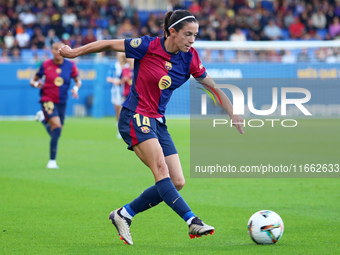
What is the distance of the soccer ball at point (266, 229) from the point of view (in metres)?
6.51

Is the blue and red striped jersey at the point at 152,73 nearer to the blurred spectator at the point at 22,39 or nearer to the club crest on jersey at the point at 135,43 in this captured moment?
the club crest on jersey at the point at 135,43

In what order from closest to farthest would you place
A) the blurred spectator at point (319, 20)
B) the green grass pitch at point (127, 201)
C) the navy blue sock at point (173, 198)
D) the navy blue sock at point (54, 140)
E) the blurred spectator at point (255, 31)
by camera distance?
the navy blue sock at point (173, 198)
the green grass pitch at point (127, 201)
the navy blue sock at point (54, 140)
the blurred spectator at point (255, 31)
the blurred spectator at point (319, 20)

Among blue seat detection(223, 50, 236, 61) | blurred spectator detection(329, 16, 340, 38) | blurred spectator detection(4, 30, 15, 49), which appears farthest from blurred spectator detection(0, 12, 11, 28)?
blurred spectator detection(329, 16, 340, 38)

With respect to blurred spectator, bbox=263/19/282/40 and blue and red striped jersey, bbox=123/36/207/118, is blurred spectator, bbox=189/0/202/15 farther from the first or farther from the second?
blue and red striped jersey, bbox=123/36/207/118

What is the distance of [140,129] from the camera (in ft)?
21.3

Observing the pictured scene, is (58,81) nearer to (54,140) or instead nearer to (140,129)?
(54,140)

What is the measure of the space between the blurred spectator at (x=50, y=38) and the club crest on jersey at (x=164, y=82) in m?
22.6

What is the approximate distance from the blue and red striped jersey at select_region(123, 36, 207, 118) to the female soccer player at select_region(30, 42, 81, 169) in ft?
23.7

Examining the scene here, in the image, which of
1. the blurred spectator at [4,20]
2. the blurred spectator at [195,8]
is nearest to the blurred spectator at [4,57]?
the blurred spectator at [4,20]

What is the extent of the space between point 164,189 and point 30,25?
25413mm

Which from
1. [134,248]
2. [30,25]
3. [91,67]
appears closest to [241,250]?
[134,248]

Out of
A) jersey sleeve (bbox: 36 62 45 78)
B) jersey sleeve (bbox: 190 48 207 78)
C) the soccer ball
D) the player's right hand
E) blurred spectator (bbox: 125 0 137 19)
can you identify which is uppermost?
blurred spectator (bbox: 125 0 137 19)

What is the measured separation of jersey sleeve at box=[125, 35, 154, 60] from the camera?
651 cm

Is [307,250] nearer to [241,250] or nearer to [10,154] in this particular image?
[241,250]
